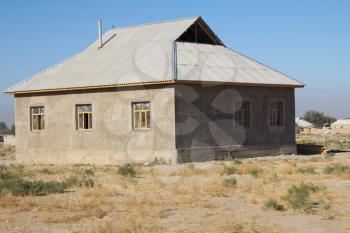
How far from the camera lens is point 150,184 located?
54.6 feet

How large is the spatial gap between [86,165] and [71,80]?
4.03 m

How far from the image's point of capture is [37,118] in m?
28.6

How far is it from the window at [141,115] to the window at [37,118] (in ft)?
17.6

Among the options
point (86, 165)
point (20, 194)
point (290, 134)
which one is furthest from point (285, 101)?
point (20, 194)

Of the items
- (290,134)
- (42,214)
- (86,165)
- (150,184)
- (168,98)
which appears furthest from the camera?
(290,134)

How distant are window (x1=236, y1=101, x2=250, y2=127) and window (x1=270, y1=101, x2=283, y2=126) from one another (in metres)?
1.74

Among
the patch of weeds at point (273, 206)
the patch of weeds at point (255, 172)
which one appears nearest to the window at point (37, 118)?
the patch of weeds at point (255, 172)

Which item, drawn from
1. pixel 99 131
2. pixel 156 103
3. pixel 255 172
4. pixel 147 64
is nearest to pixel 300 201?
pixel 255 172

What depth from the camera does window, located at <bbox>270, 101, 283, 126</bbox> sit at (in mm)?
28641

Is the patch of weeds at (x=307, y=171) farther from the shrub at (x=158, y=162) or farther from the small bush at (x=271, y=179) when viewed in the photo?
the shrub at (x=158, y=162)

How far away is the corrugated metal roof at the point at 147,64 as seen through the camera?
25.3 metres

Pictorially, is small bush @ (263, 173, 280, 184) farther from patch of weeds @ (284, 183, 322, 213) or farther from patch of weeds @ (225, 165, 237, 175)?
patch of weeds @ (284, 183, 322, 213)

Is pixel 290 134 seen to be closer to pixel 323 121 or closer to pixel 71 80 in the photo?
pixel 71 80

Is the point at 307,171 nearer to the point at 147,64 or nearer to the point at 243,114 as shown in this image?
the point at 243,114
